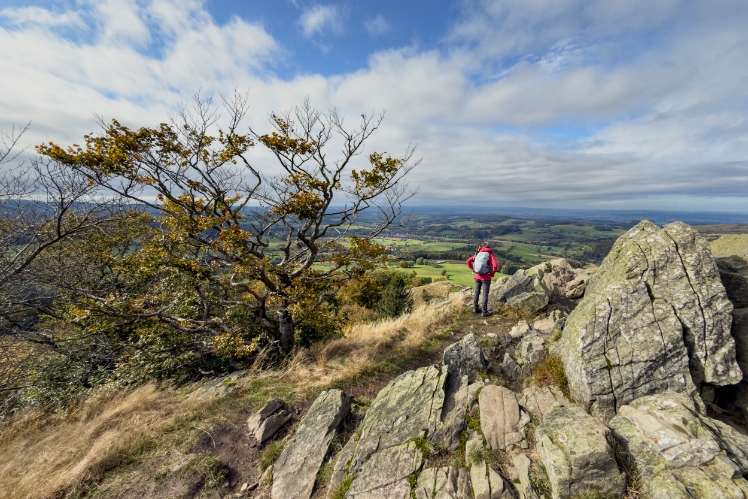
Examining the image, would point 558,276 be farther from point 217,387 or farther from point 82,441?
point 82,441

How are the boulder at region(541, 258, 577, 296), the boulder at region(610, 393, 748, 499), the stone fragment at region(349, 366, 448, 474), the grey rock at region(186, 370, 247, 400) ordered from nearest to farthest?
the boulder at region(610, 393, 748, 499) → the stone fragment at region(349, 366, 448, 474) → the grey rock at region(186, 370, 247, 400) → the boulder at region(541, 258, 577, 296)

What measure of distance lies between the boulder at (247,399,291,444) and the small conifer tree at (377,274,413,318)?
814 inches

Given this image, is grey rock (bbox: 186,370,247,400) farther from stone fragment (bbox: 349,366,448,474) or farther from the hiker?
the hiker

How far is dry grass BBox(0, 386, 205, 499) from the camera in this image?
608cm

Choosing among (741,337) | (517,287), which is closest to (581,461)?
(741,337)

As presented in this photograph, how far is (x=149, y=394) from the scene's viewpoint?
9.55 metres

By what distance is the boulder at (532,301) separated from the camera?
47.6 ft

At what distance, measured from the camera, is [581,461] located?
4820 mm

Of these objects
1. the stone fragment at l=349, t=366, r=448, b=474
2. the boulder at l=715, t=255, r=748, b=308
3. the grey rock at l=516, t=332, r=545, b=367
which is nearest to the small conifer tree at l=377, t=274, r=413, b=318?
the grey rock at l=516, t=332, r=545, b=367

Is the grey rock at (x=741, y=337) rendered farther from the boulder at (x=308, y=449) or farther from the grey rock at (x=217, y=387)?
the grey rock at (x=217, y=387)

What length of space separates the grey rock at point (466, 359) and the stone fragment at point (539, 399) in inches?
63.3

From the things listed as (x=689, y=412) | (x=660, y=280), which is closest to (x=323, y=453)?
(x=689, y=412)

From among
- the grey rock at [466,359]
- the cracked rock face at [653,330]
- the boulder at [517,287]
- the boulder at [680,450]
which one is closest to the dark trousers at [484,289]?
the boulder at [517,287]

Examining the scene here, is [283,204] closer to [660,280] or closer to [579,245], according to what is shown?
[660,280]
